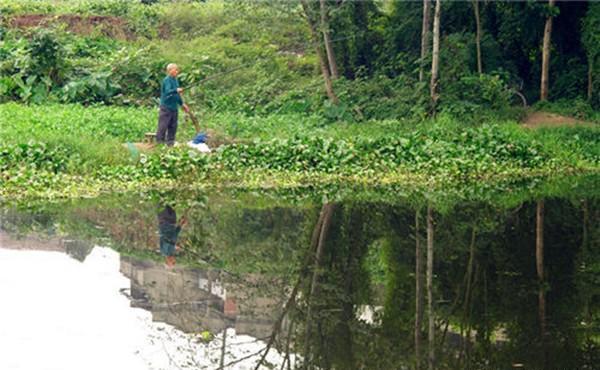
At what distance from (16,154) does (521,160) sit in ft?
28.7

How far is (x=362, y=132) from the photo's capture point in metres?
20.9

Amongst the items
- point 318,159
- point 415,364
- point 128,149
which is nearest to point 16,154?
point 128,149

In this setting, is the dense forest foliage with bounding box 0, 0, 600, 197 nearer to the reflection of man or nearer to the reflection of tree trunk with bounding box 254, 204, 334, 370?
the reflection of man

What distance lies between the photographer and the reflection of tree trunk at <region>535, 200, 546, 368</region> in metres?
8.85

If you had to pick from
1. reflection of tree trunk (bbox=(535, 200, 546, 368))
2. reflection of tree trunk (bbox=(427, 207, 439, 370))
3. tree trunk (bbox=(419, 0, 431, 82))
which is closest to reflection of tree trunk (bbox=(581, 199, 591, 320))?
reflection of tree trunk (bbox=(535, 200, 546, 368))

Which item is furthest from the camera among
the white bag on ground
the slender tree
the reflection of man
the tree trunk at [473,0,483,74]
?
the tree trunk at [473,0,483,74]

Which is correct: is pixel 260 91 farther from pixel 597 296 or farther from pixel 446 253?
pixel 597 296

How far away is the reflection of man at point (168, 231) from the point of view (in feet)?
39.0

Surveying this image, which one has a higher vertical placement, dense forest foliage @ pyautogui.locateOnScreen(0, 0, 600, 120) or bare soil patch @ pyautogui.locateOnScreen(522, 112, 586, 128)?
dense forest foliage @ pyautogui.locateOnScreen(0, 0, 600, 120)

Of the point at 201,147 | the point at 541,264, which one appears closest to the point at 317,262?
the point at 541,264

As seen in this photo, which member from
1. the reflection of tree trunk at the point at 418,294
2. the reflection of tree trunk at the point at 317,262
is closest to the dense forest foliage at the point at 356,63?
the reflection of tree trunk at the point at 317,262

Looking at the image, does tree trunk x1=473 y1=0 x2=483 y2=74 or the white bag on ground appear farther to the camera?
tree trunk x1=473 y1=0 x2=483 y2=74

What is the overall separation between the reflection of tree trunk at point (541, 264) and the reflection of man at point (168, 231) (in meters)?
3.75

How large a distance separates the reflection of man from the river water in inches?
1.1
